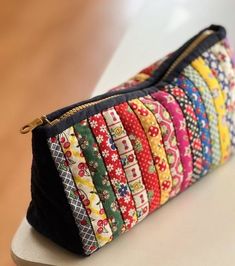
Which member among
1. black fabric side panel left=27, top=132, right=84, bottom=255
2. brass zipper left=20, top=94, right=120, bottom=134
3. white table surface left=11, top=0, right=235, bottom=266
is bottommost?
white table surface left=11, top=0, right=235, bottom=266

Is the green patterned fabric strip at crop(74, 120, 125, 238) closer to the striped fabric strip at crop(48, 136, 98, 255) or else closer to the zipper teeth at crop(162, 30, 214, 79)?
the striped fabric strip at crop(48, 136, 98, 255)

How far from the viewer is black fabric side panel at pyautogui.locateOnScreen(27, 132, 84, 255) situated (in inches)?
24.4

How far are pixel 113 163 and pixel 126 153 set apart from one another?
23 millimetres

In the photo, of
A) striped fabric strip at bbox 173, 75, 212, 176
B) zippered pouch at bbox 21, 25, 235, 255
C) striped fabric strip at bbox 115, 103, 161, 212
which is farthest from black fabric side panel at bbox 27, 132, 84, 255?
striped fabric strip at bbox 173, 75, 212, 176

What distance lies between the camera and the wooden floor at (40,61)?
56.4 inches

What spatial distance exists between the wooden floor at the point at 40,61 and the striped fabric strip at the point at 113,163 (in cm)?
68

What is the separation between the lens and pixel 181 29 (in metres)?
1.12

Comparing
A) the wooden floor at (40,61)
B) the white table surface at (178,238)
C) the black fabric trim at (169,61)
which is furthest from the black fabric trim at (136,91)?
the wooden floor at (40,61)

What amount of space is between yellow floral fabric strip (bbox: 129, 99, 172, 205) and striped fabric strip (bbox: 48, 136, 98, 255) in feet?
0.39

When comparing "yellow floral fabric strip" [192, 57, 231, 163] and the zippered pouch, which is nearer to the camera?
the zippered pouch

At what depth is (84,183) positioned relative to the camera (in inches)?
25.0

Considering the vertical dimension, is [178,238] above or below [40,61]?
below

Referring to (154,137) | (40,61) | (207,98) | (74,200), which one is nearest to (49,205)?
(74,200)

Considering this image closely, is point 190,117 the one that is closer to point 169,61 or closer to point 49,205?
point 169,61
